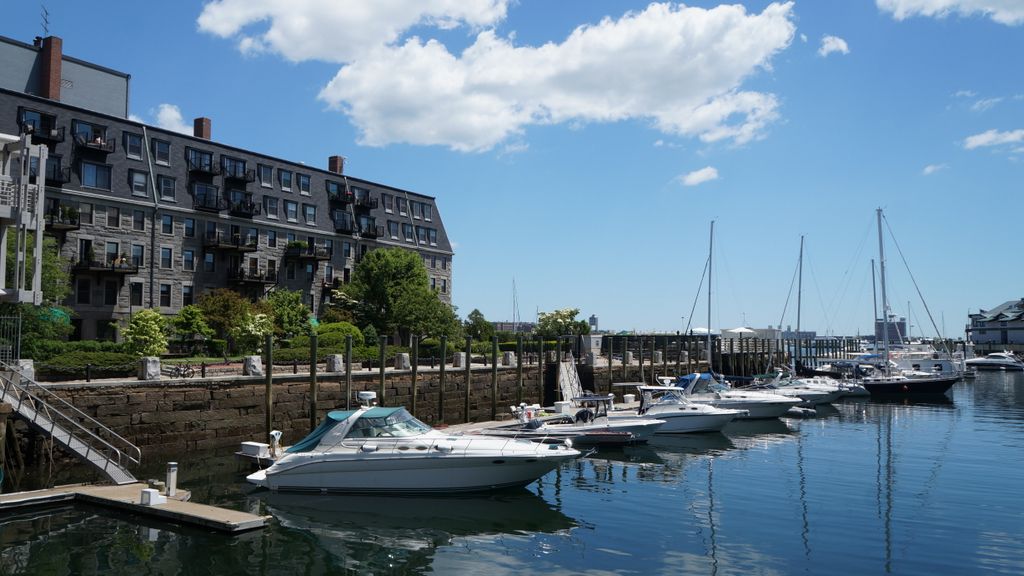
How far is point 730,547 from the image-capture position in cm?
1652

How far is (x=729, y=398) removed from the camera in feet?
135

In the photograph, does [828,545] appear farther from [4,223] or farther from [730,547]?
[4,223]

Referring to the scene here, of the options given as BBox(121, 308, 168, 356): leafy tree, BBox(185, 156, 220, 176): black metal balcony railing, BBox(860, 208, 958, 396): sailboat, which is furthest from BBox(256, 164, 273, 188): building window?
BBox(860, 208, 958, 396): sailboat

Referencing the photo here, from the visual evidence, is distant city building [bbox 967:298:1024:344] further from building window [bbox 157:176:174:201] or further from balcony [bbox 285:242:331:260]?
building window [bbox 157:176:174:201]

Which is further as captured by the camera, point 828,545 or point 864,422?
point 864,422

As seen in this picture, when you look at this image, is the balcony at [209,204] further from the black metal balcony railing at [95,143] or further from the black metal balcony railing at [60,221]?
the black metal balcony railing at [60,221]

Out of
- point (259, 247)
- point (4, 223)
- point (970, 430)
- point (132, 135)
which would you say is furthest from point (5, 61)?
point (970, 430)

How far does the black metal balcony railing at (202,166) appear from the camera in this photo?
2212 inches

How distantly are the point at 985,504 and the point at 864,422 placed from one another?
72.2 ft

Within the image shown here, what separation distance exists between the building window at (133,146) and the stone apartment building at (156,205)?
0.07 m

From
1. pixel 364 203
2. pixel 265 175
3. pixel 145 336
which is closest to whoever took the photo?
pixel 145 336

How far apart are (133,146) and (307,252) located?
15570 millimetres

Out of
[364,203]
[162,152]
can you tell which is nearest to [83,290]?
[162,152]

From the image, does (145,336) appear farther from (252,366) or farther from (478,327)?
(478,327)
